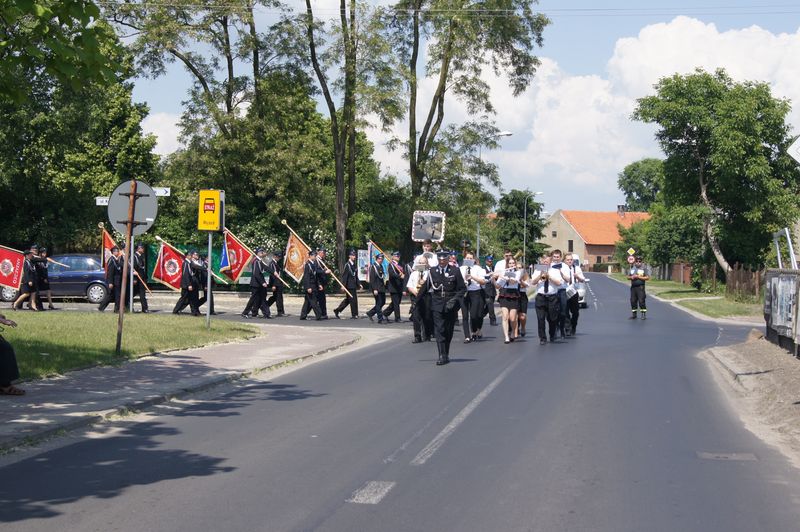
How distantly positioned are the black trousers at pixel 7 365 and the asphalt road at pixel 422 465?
1758mm

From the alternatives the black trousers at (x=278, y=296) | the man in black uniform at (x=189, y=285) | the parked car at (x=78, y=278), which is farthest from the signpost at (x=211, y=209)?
the parked car at (x=78, y=278)

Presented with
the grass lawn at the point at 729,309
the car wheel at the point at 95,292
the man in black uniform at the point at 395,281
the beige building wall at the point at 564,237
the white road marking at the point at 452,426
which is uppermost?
the beige building wall at the point at 564,237

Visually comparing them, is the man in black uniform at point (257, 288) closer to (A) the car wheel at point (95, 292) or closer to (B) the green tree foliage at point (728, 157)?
(A) the car wheel at point (95, 292)

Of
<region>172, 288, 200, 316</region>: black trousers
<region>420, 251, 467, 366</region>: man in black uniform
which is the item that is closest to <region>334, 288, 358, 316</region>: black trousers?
<region>172, 288, 200, 316</region>: black trousers

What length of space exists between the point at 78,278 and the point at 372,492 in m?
25.6

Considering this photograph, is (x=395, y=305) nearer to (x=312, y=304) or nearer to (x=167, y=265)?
(x=312, y=304)

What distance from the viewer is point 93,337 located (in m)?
15.9

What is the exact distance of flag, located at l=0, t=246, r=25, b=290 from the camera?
25.0 meters

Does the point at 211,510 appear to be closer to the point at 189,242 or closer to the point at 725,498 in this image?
the point at 725,498

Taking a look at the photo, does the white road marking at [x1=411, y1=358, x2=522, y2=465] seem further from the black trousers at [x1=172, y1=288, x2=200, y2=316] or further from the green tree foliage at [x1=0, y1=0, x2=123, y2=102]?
the black trousers at [x1=172, y1=288, x2=200, y2=316]

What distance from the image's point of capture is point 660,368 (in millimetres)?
15242

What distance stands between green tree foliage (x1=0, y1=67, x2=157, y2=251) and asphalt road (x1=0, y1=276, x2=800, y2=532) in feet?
75.5

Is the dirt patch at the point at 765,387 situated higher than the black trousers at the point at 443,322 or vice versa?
the black trousers at the point at 443,322

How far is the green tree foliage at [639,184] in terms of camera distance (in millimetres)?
143250
